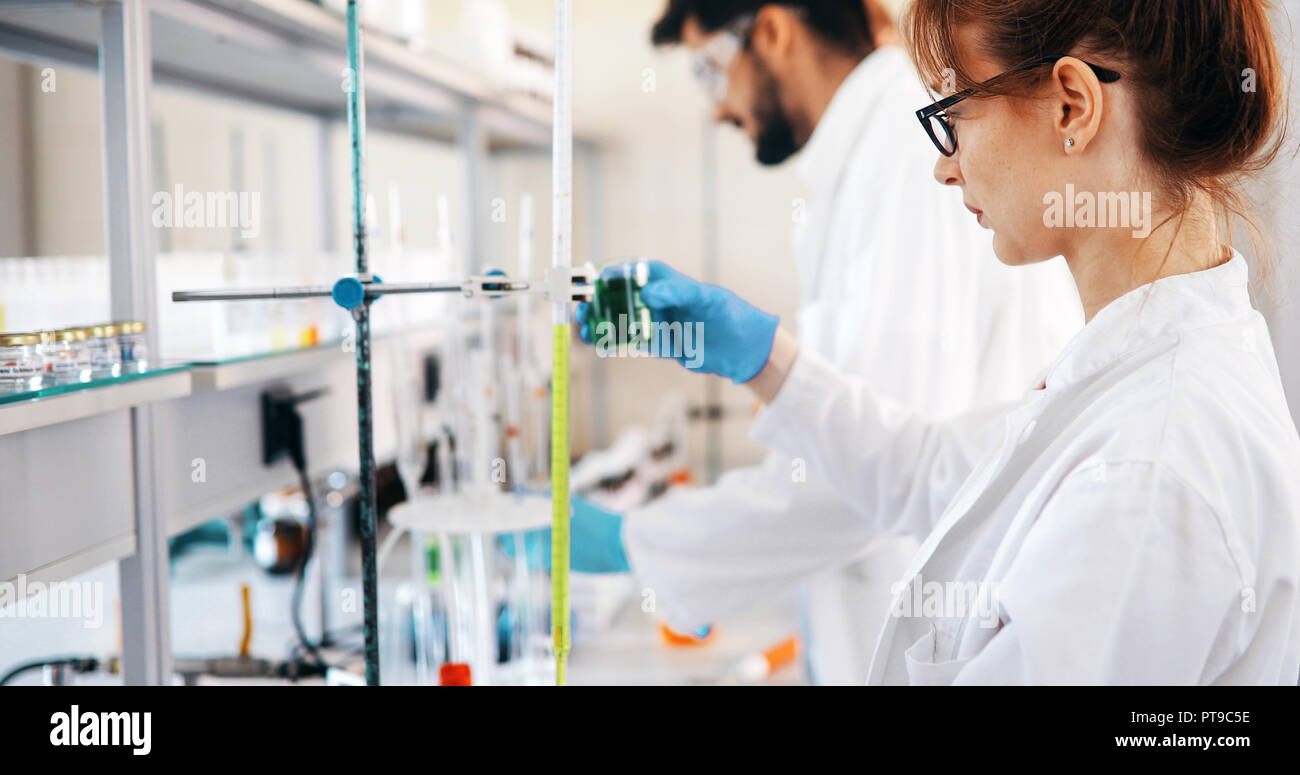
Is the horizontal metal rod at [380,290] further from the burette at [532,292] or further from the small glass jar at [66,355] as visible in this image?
the small glass jar at [66,355]

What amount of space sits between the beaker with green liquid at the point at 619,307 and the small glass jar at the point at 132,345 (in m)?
0.44

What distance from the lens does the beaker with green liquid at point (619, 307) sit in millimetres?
950

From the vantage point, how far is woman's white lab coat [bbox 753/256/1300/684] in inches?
24.9

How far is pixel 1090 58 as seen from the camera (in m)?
0.74

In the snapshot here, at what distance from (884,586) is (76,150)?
1.88 meters

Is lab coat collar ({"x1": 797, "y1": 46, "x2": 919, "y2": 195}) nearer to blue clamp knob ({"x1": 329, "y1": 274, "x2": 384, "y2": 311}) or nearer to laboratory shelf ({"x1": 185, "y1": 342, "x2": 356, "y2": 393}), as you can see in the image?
laboratory shelf ({"x1": 185, "y1": 342, "x2": 356, "y2": 393})

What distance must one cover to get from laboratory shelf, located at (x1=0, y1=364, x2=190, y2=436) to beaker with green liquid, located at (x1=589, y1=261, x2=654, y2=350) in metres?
0.43

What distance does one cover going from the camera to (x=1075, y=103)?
29.2 inches

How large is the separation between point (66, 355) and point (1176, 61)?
0.97 metres


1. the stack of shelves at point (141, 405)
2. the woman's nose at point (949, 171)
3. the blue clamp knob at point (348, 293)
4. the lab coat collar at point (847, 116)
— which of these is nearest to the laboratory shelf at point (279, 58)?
the stack of shelves at point (141, 405)

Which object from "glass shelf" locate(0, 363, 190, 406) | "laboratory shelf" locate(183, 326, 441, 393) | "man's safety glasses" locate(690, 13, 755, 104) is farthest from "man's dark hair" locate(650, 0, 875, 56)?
"glass shelf" locate(0, 363, 190, 406)

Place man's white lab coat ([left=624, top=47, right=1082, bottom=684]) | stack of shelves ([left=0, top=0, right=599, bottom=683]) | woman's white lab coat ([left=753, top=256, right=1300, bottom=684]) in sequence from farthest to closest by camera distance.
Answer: man's white lab coat ([left=624, top=47, right=1082, bottom=684]) → stack of shelves ([left=0, top=0, right=599, bottom=683]) → woman's white lab coat ([left=753, top=256, right=1300, bottom=684])

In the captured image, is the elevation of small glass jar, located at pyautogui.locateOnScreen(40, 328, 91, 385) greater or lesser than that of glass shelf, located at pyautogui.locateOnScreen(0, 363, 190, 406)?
greater
